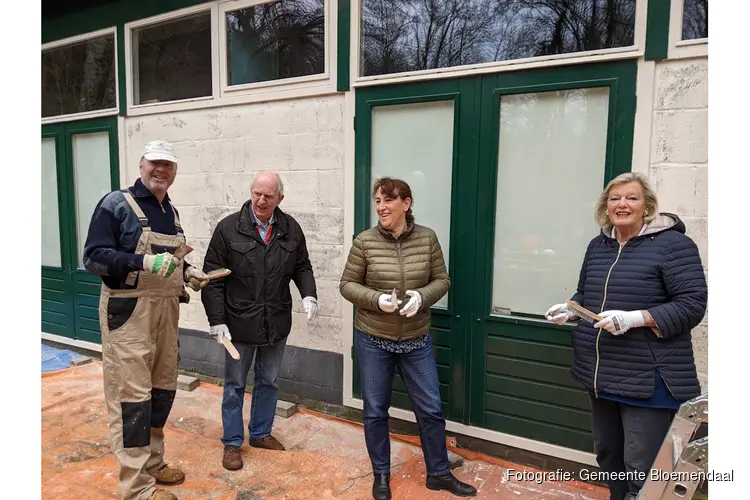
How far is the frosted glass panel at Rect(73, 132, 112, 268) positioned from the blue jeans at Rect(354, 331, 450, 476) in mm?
3745

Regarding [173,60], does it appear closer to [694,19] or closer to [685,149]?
[694,19]

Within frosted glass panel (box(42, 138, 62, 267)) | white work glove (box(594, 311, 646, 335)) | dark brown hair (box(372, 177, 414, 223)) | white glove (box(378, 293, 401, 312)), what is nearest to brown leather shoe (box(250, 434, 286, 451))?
white glove (box(378, 293, 401, 312))

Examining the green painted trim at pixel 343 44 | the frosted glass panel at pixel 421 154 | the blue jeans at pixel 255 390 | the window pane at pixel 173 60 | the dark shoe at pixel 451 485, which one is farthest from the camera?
the window pane at pixel 173 60

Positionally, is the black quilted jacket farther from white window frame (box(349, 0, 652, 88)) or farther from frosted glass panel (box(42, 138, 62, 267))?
frosted glass panel (box(42, 138, 62, 267))

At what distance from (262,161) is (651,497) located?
11.0ft

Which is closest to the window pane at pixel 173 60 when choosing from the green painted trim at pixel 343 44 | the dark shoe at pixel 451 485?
the green painted trim at pixel 343 44

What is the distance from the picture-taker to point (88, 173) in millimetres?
5051

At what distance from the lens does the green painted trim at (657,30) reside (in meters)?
2.50

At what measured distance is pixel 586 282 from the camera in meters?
2.25

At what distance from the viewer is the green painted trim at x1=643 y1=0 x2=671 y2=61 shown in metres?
2.50

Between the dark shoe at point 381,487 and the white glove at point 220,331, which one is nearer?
the dark shoe at point 381,487

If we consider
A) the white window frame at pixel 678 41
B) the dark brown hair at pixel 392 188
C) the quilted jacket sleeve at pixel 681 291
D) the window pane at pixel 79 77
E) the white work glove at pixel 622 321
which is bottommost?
the white work glove at pixel 622 321

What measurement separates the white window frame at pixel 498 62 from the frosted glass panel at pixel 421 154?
19 cm

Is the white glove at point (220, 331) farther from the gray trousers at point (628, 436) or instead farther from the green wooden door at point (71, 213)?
the green wooden door at point (71, 213)
